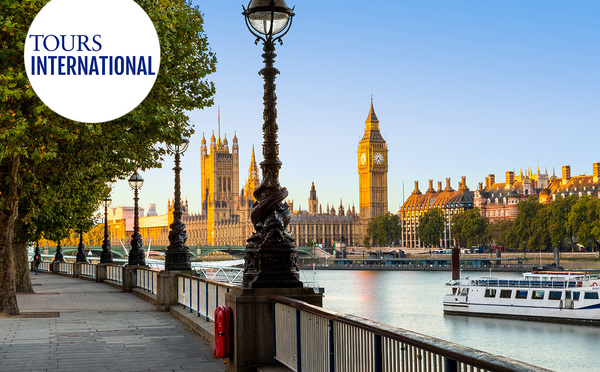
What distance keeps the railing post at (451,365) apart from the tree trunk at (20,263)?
24.8 m

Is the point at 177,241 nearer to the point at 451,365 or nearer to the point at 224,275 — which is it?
the point at 451,365

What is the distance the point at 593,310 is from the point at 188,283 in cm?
4069

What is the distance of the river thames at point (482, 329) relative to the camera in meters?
37.8

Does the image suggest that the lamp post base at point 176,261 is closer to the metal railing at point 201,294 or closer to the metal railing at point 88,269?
the metal railing at point 201,294

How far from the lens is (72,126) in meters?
15.8

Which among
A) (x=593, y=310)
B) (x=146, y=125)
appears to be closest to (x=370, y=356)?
(x=146, y=125)

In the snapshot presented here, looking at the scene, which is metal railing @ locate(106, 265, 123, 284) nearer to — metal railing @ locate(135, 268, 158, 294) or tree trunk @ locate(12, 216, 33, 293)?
tree trunk @ locate(12, 216, 33, 293)

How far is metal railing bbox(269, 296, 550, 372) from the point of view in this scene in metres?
4.34

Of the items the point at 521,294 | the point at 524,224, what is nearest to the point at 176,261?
the point at 521,294

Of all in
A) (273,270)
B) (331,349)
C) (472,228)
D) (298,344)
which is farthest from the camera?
(472,228)

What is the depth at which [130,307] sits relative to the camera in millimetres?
19531

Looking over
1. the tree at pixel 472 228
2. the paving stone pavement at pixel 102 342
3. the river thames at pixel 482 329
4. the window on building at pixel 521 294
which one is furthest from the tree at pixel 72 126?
the tree at pixel 472 228

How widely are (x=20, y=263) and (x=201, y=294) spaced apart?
16368 mm

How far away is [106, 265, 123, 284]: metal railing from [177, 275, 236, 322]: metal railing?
13312mm
